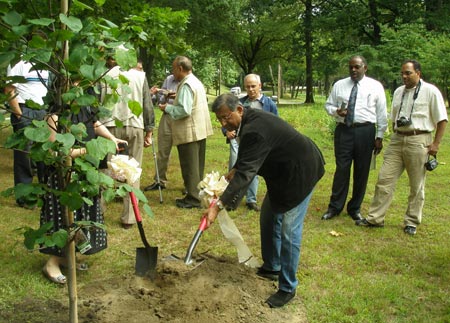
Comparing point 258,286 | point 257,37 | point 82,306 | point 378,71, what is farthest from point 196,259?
point 257,37

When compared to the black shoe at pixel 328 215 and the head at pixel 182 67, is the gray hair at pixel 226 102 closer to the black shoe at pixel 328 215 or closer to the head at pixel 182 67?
the head at pixel 182 67

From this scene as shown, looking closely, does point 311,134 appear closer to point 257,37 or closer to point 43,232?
point 43,232

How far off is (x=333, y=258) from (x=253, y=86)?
7.88ft

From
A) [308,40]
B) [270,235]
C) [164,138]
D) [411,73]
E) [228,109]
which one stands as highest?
[308,40]

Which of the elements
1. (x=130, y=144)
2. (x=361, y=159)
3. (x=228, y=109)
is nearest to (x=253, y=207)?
(x=361, y=159)

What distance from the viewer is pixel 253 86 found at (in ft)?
20.3

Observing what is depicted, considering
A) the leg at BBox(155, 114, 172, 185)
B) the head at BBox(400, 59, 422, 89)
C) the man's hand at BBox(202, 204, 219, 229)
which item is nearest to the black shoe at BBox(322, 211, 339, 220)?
the head at BBox(400, 59, 422, 89)

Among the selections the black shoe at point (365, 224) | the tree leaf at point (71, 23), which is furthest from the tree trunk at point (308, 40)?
the tree leaf at point (71, 23)

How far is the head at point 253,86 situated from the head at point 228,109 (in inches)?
102

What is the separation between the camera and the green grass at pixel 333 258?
4016 millimetres

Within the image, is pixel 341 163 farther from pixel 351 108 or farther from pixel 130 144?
pixel 130 144

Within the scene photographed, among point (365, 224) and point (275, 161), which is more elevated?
point (275, 161)

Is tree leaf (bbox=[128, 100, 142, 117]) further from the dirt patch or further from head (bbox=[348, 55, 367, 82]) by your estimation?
head (bbox=[348, 55, 367, 82])

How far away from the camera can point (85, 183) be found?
8.37ft
